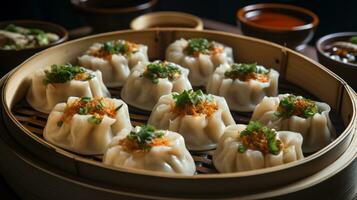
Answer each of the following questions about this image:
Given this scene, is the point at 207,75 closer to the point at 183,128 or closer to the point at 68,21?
the point at 183,128

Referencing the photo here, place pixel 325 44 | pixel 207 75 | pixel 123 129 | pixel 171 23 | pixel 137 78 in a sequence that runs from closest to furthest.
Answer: pixel 123 129
pixel 137 78
pixel 207 75
pixel 325 44
pixel 171 23

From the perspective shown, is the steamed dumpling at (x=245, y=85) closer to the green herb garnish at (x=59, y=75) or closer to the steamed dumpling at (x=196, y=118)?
the steamed dumpling at (x=196, y=118)

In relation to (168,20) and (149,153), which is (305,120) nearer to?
(149,153)

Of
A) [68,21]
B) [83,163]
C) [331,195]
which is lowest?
[68,21]

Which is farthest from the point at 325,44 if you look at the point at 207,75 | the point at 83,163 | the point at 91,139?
the point at 83,163

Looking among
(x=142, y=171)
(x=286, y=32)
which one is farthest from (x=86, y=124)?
(x=286, y=32)

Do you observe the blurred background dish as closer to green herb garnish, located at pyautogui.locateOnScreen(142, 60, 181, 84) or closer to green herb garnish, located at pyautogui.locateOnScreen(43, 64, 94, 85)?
green herb garnish, located at pyautogui.locateOnScreen(142, 60, 181, 84)

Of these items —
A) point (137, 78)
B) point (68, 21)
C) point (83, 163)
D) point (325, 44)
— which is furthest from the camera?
point (68, 21)
